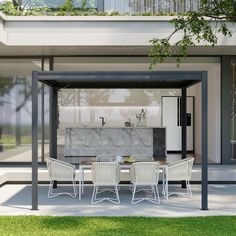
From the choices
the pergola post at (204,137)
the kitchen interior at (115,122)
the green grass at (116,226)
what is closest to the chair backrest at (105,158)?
the kitchen interior at (115,122)

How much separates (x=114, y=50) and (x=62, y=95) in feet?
13.0

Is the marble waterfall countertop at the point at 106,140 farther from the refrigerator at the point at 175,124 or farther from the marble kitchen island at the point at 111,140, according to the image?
the refrigerator at the point at 175,124

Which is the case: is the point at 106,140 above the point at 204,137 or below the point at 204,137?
below

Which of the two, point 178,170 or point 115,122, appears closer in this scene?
point 178,170

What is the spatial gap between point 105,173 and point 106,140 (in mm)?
6901

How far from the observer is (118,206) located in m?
9.72

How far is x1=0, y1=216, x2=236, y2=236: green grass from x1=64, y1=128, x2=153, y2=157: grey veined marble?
828cm

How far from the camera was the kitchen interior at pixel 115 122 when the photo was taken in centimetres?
1669

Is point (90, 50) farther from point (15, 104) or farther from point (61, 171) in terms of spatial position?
point (61, 171)

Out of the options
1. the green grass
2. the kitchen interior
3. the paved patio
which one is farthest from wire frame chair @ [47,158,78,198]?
the kitchen interior

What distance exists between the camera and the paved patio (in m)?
8.97

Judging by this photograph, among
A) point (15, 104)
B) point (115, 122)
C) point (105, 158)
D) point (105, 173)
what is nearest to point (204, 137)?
point (105, 173)

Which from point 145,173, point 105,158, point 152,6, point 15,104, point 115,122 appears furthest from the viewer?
point 115,122

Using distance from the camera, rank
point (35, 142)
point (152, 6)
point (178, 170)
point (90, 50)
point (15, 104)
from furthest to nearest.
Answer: point (15, 104), point (90, 50), point (152, 6), point (178, 170), point (35, 142)
